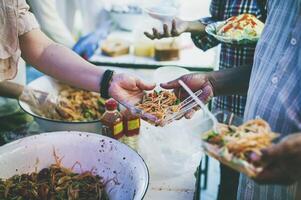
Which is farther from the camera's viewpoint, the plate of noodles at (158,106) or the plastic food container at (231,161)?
the plate of noodles at (158,106)

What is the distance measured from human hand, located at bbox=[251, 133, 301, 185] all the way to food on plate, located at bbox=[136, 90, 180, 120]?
581 mm

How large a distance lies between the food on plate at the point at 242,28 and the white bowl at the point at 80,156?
2.61ft

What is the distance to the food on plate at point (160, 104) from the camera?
1502 millimetres

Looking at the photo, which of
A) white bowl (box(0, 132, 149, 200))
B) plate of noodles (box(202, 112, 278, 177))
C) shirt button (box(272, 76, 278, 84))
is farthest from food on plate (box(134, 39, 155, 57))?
plate of noodles (box(202, 112, 278, 177))

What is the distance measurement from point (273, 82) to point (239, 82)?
0.35m

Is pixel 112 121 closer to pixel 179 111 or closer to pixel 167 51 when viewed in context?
pixel 179 111

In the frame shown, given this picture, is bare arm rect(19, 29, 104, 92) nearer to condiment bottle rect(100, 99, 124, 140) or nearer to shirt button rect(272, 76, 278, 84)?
condiment bottle rect(100, 99, 124, 140)

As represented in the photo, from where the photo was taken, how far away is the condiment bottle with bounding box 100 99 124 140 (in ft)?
5.26

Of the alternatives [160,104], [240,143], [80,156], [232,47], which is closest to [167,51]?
[232,47]

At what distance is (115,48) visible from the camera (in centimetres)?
281

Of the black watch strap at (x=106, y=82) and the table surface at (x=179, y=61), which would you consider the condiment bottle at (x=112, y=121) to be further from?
the table surface at (x=179, y=61)

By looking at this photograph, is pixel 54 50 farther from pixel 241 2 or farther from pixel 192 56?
pixel 192 56

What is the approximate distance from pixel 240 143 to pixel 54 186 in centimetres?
72

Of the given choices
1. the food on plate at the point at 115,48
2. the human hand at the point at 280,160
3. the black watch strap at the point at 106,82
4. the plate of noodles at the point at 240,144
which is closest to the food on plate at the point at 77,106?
the black watch strap at the point at 106,82
